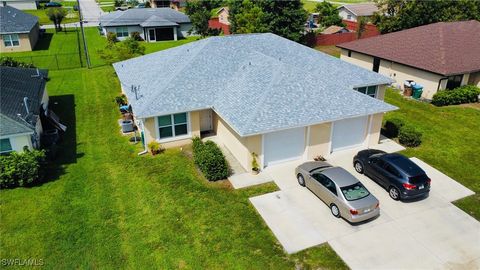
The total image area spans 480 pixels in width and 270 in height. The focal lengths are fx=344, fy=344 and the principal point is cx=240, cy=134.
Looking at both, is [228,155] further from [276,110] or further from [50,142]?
[50,142]

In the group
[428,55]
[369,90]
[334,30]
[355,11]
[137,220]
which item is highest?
[355,11]

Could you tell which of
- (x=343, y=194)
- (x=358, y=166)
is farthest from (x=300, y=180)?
(x=358, y=166)

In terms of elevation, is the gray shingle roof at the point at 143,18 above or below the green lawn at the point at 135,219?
above

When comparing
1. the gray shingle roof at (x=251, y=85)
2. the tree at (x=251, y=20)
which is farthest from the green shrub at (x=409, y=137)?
the tree at (x=251, y=20)

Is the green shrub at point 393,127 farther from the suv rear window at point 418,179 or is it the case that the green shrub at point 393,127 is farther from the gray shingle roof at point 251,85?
the suv rear window at point 418,179

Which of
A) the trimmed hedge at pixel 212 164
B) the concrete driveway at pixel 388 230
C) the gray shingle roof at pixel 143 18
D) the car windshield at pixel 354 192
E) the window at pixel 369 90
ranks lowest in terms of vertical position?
the concrete driveway at pixel 388 230

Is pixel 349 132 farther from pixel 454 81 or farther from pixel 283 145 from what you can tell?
pixel 454 81

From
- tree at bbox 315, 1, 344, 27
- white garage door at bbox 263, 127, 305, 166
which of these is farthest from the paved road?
white garage door at bbox 263, 127, 305, 166
